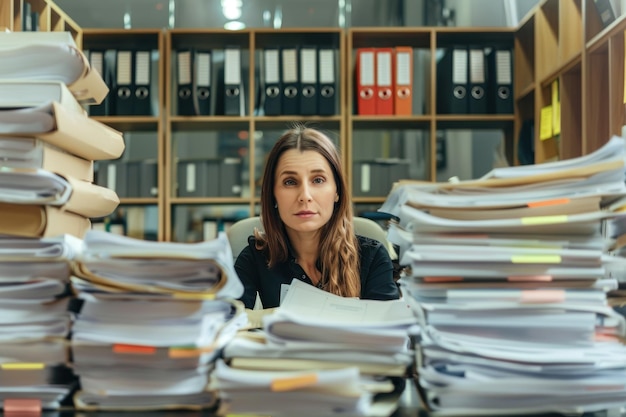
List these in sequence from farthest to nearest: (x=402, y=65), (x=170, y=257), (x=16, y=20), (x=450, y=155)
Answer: (x=450, y=155), (x=402, y=65), (x=16, y=20), (x=170, y=257)

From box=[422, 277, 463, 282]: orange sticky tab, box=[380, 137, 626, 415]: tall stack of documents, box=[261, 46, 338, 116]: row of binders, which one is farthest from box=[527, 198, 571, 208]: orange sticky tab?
box=[261, 46, 338, 116]: row of binders

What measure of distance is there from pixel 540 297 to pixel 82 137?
0.59 meters

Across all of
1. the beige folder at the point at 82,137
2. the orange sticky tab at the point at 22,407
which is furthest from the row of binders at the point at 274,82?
the orange sticky tab at the point at 22,407

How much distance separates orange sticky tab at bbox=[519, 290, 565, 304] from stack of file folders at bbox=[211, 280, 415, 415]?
0.13 m

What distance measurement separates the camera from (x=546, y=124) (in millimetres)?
3379

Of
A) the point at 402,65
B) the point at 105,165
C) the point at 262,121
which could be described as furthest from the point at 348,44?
the point at 105,165

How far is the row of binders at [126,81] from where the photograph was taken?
3.78 metres

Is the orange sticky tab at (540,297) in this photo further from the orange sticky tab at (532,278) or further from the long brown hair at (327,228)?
the long brown hair at (327,228)

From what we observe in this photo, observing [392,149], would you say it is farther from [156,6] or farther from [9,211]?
[9,211]

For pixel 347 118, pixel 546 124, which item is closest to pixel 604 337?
pixel 546 124

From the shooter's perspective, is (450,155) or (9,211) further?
(450,155)

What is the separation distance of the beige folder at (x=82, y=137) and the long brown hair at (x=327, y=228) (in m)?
0.87

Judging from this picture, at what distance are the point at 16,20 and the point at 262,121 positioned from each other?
1344 millimetres

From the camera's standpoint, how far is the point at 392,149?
4332 millimetres
